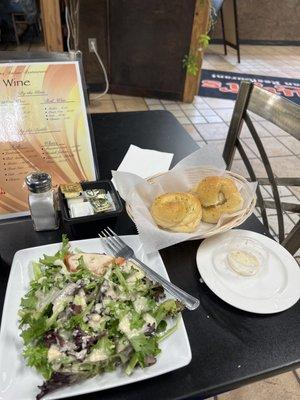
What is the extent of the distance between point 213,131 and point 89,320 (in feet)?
8.66

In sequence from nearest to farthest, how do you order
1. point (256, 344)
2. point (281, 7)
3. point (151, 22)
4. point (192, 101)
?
point (256, 344), point (151, 22), point (192, 101), point (281, 7)

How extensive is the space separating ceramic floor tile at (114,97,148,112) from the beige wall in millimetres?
2780

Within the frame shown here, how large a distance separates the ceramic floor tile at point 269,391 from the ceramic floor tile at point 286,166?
5.13ft

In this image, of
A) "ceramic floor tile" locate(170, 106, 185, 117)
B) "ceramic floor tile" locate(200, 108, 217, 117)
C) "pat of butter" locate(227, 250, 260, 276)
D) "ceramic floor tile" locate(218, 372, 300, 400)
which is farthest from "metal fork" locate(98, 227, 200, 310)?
"ceramic floor tile" locate(200, 108, 217, 117)

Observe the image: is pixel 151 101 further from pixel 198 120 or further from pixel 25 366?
pixel 25 366

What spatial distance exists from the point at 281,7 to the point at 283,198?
4.63 metres

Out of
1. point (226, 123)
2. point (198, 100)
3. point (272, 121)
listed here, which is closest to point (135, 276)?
point (272, 121)

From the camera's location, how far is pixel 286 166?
255 centimetres

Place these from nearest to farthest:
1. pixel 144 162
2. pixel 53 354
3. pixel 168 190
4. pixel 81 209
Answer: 1. pixel 53 354
2. pixel 81 209
3. pixel 168 190
4. pixel 144 162

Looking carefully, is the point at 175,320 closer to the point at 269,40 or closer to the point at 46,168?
the point at 46,168

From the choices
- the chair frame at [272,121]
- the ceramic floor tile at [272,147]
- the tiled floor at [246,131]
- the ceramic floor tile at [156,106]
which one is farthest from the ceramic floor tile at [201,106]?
the chair frame at [272,121]

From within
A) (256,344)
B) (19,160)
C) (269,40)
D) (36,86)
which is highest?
(36,86)

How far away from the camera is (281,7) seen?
207 inches

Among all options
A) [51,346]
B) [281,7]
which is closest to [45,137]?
[51,346]
